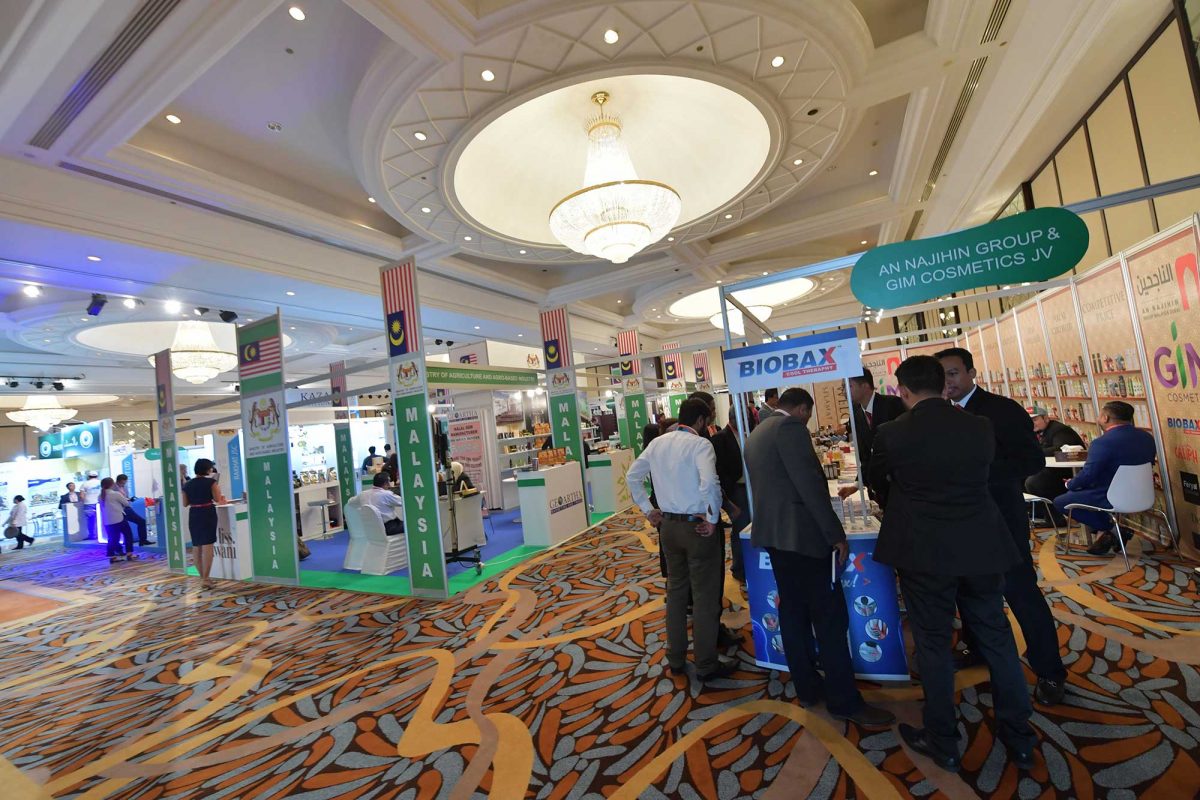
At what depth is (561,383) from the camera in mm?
8164

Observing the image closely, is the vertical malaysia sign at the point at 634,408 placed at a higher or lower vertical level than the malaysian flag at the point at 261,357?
lower

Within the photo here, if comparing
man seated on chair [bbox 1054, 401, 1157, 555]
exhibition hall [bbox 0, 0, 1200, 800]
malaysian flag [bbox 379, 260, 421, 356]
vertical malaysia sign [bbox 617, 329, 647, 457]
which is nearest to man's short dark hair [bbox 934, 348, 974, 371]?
exhibition hall [bbox 0, 0, 1200, 800]

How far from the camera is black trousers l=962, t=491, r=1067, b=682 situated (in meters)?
2.30

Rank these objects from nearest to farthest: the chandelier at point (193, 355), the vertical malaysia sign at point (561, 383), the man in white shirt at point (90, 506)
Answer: the chandelier at point (193, 355), the vertical malaysia sign at point (561, 383), the man in white shirt at point (90, 506)

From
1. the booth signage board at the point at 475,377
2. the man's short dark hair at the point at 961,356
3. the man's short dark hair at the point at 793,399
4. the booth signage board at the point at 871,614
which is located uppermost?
the booth signage board at the point at 475,377

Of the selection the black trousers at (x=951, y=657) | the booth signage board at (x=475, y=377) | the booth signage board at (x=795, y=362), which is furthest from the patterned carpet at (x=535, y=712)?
the booth signage board at (x=475, y=377)

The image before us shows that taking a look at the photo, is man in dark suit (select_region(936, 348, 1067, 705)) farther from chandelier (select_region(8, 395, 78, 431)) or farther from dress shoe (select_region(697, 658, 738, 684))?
chandelier (select_region(8, 395, 78, 431))

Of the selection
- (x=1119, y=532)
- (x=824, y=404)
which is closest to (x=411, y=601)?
(x=1119, y=532)

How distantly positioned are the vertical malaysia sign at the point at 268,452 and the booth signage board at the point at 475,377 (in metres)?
1.81

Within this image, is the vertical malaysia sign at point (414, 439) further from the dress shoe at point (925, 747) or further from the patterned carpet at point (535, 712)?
the dress shoe at point (925, 747)

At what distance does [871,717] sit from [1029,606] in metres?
0.85

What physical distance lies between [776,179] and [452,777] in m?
6.16

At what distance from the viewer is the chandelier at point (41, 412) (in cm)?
1300

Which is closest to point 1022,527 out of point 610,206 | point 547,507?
point 610,206
